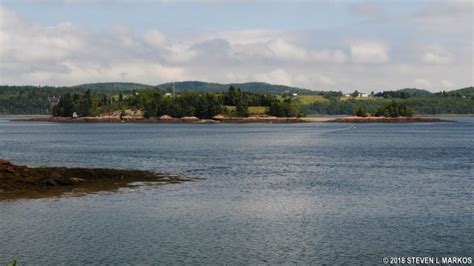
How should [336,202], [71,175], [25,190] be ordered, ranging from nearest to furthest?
[336,202], [25,190], [71,175]

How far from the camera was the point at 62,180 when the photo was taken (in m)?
59.9

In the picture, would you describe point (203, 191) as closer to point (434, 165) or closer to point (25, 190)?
point (25, 190)

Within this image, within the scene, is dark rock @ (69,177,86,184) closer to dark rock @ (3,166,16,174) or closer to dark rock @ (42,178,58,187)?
dark rock @ (42,178,58,187)

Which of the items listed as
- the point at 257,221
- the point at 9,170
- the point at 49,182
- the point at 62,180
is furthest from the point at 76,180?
the point at 257,221

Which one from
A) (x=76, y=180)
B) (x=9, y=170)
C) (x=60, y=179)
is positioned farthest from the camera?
(x=76, y=180)

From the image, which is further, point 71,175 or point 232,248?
point 71,175

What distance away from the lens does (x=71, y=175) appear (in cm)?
6456

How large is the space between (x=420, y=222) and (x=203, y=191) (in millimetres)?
22383

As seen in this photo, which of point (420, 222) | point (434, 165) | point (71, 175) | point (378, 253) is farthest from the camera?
point (434, 165)

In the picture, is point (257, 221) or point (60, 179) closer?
point (257, 221)

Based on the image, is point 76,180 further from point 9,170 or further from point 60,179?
point 9,170

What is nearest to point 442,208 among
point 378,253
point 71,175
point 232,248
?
point 378,253

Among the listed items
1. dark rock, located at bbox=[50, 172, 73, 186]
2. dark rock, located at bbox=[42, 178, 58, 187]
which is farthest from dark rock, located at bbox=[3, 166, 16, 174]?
dark rock, located at bbox=[42, 178, 58, 187]

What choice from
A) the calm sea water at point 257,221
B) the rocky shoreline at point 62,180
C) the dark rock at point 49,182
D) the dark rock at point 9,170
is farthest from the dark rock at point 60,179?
the calm sea water at point 257,221
